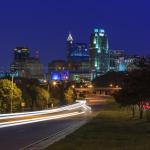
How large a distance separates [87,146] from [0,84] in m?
62.2

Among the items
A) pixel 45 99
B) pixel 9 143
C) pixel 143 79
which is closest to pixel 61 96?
pixel 45 99

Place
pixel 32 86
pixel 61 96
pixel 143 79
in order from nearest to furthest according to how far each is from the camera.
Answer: pixel 143 79, pixel 32 86, pixel 61 96

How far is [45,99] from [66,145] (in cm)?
9061

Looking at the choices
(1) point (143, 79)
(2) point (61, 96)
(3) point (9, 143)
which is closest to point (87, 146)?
(3) point (9, 143)

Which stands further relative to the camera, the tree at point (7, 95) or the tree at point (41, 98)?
the tree at point (41, 98)

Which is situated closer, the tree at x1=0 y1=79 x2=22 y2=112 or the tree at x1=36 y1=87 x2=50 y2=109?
the tree at x1=0 y1=79 x2=22 y2=112

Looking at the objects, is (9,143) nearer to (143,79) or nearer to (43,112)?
(143,79)

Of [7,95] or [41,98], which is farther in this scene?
[41,98]

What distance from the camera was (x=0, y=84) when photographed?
89.9 meters

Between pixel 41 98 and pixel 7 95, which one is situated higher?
pixel 7 95

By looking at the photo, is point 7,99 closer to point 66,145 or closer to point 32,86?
point 32,86

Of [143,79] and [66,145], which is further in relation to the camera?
[143,79]

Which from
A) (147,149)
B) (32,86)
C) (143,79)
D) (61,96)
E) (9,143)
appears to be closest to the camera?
(147,149)

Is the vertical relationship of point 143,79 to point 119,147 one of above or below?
above
